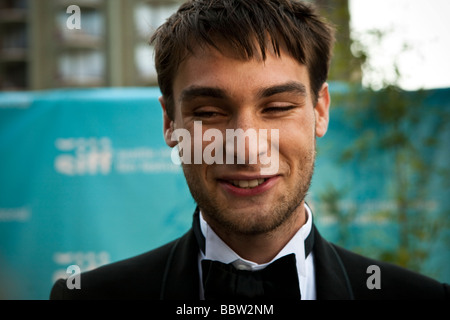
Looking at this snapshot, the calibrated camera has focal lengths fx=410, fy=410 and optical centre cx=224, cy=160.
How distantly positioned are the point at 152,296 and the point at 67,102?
6.24ft

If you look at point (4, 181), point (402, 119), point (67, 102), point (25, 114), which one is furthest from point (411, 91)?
point (4, 181)

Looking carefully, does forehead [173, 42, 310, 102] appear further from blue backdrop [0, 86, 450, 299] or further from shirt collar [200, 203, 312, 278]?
blue backdrop [0, 86, 450, 299]

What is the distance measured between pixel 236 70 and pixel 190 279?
2.18 feet

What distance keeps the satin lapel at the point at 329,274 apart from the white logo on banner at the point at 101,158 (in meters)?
1.60

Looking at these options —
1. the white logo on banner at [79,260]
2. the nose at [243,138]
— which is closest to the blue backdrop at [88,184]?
the white logo on banner at [79,260]

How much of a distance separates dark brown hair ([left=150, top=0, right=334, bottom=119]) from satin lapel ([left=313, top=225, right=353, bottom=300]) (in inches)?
20.2

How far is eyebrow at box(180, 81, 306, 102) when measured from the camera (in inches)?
45.9

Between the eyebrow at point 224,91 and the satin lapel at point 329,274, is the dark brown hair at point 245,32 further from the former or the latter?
the satin lapel at point 329,274

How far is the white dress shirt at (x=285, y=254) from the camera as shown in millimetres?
1268

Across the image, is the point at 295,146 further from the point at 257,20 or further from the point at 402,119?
the point at 402,119

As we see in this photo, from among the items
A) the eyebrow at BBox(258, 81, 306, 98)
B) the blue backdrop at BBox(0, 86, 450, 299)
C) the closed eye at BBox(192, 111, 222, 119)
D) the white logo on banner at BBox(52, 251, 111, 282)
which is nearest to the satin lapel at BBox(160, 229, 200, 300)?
the closed eye at BBox(192, 111, 222, 119)

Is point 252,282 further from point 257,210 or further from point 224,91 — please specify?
point 224,91

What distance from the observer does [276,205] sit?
1.18 metres
